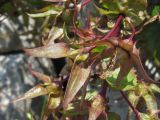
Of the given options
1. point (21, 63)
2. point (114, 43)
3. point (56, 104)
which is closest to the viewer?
point (114, 43)

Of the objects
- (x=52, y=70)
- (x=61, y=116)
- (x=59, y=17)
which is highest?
(x=59, y=17)

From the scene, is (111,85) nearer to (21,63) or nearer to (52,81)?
(52,81)

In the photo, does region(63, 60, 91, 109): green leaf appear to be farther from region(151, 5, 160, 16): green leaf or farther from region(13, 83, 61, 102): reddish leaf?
region(151, 5, 160, 16): green leaf

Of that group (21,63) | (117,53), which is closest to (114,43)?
(117,53)

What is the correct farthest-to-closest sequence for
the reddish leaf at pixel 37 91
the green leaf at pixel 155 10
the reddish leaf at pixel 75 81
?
the green leaf at pixel 155 10 → the reddish leaf at pixel 37 91 → the reddish leaf at pixel 75 81

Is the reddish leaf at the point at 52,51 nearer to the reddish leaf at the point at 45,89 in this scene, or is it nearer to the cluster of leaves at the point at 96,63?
the cluster of leaves at the point at 96,63

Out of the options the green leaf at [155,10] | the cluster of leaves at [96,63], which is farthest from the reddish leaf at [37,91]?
the green leaf at [155,10]

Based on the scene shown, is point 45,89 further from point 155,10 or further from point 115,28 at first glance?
point 155,10
